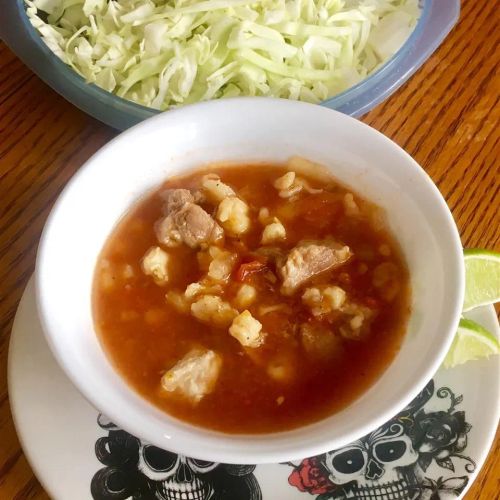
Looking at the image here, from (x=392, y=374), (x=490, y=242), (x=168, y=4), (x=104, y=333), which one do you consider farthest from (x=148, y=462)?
(x=168, y=4)

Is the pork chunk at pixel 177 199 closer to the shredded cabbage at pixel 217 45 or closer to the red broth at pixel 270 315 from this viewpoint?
the red broth at pixel 270 315

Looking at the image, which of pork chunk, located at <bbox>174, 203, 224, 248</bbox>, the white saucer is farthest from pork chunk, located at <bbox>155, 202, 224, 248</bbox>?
the white saucer

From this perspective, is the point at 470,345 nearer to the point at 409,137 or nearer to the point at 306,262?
the point at 306,262

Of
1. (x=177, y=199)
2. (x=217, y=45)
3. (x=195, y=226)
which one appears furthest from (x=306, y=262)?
(x=217, y=45)

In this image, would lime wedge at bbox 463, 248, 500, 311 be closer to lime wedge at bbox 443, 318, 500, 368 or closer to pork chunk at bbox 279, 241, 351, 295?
lime wedge at bbox 443, 318, 500, 368

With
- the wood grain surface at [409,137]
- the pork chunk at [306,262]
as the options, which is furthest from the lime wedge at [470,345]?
the wood grain surface at [409,137]

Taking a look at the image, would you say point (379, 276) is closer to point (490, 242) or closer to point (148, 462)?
point (490, 242)

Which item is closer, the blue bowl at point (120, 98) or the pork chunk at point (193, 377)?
the pork chunk at point (193, 377)
